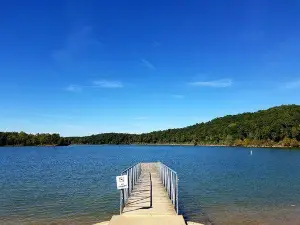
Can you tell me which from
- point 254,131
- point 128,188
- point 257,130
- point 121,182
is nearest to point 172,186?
point 128,188

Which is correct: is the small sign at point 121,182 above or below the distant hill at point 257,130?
below

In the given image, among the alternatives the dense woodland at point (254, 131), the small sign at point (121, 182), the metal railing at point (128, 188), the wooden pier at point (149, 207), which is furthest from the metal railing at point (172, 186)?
the dense woodland at point (254, 131)

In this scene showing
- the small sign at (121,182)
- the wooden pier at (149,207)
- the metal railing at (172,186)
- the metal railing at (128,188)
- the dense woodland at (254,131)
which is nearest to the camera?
the wooden pier at (149,207)

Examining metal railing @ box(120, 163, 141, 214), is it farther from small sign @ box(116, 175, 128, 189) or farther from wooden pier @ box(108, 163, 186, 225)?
small sign @ box(116, 175, 128, 189)

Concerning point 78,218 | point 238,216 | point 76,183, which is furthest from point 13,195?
point 238,216

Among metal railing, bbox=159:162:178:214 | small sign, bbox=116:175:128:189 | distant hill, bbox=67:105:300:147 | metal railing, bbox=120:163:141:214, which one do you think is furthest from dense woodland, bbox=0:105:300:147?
small sign, bbox=116:175:128:189

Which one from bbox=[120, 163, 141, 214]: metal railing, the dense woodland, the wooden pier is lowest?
the wooden pier

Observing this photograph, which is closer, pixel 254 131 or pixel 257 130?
pixel 257 130

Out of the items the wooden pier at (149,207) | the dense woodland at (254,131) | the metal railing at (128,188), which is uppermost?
the dense woodland at (254,131)

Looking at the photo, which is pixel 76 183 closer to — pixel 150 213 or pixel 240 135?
pixel 150 213

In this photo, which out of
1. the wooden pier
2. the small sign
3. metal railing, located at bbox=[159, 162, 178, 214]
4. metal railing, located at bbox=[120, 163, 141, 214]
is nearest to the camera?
the wooden pier

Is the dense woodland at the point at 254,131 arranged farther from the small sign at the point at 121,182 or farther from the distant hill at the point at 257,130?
the small sign at the point at 121,182

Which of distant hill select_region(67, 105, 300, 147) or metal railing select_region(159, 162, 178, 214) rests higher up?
distant hill select_region(67, 105, 300, 147)

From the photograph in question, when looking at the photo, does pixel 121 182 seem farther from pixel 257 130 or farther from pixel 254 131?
pixel 254 131
